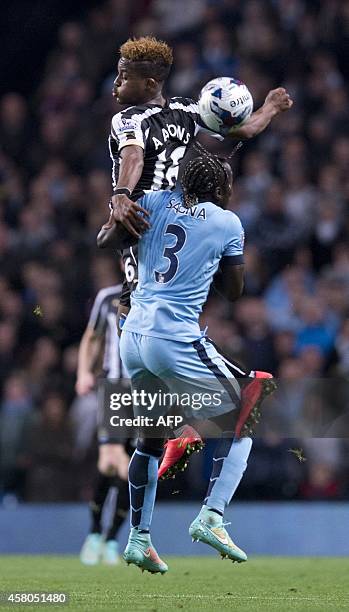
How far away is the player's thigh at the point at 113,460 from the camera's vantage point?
1070 centimetres

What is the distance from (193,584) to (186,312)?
189cm

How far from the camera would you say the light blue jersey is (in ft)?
22.0

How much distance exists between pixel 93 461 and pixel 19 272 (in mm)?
2890

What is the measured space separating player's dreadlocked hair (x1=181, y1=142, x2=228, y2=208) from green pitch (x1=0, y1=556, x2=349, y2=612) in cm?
200

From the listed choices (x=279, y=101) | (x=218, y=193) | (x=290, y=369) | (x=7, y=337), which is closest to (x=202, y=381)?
(x=218, y=193)

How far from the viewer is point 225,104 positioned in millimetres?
7285

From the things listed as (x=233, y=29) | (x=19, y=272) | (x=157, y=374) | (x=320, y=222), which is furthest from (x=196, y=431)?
(x=233, y=29)

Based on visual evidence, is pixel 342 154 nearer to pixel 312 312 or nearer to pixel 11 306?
pixel 312 312

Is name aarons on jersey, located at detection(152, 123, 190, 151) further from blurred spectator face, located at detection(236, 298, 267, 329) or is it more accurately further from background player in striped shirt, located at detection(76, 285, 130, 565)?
blurred spectator face, located at detection(236, 298, 267, 329)

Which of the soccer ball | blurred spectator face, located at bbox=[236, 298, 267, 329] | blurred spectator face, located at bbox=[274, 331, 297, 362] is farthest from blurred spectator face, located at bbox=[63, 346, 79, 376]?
the soccer ball

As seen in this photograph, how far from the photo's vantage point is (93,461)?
1234cm

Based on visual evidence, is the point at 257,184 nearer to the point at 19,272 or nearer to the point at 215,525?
the point at 19,272

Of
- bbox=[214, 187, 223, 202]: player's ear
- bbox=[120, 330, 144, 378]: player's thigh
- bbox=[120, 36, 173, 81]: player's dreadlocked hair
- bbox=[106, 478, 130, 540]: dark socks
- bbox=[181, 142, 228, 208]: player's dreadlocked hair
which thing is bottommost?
bbox=[106, 478, 130, 540]: dark socks

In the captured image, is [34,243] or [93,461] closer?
[93,461]
